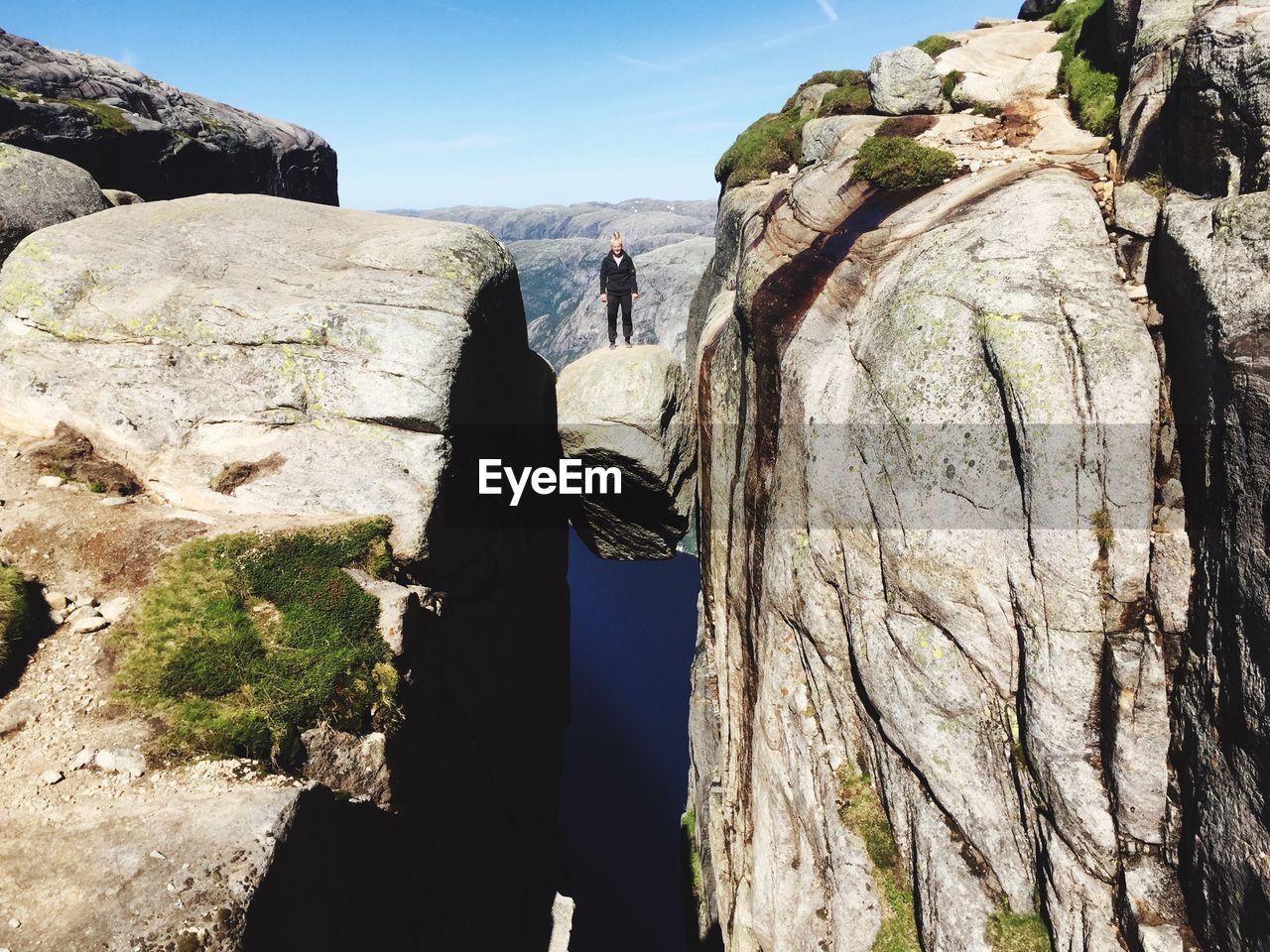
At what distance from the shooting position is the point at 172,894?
23.7 ft

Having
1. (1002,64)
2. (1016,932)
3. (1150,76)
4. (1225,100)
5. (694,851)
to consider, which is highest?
(1002,64)

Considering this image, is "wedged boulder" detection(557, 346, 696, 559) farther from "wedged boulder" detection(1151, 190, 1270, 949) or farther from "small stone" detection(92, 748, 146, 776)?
"small stone" detection(92, 748, 146, 776)

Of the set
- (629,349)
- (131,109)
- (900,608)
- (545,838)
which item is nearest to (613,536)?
(629,349)

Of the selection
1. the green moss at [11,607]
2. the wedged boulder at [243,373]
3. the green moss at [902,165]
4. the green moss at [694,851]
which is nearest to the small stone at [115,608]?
the green moss at [11,607]

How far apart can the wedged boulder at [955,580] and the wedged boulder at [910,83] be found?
28.2 feet

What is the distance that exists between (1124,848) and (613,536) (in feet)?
61.7

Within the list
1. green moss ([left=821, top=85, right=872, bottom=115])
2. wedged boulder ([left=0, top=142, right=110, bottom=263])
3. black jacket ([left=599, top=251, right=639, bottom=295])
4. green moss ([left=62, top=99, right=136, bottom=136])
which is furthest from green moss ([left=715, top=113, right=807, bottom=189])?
green moss ([left=62, top=99, right=136, bottom=136])

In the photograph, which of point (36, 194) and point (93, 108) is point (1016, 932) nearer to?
point (36, 194)

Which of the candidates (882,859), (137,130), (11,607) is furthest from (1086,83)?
(137,130)

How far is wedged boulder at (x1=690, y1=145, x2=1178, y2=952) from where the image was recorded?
11.6m

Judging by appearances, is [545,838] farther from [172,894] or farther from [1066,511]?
Answer: [1066,511]

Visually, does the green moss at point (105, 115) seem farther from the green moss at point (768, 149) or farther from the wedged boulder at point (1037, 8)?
the wedged boulder at point (1037, 8)

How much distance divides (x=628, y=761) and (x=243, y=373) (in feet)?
148

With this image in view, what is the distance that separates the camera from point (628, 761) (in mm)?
51406
